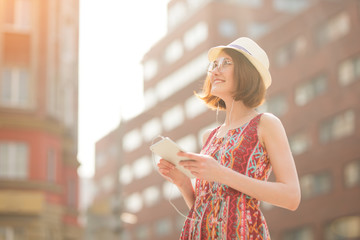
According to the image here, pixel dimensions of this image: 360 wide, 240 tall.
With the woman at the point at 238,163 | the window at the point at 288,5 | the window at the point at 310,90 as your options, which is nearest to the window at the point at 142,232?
the window at the point at 288,5

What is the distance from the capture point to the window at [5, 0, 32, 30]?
2557cm

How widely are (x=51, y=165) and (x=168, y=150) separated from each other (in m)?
24.3

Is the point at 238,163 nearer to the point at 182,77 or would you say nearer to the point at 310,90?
the point at 310,90

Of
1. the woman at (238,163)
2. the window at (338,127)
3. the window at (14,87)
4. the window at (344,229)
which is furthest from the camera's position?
the window at (338,127)

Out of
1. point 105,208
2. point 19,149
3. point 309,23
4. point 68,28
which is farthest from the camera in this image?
point 309,23

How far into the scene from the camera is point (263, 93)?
349 cm

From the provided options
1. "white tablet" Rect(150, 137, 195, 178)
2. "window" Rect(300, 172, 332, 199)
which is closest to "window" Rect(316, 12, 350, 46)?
"window" Rect(300, 172, 332, 199)

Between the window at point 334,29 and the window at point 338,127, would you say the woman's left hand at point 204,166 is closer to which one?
the window at point 338,127

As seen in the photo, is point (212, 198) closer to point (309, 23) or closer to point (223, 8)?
point (309, 23)

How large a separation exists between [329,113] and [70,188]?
22.3 meters

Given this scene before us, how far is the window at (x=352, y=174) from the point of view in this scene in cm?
4276

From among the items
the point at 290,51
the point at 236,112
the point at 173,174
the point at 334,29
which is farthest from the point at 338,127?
the point at 173,174

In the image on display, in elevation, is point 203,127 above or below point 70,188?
above

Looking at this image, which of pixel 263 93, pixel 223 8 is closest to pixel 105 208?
pixel 223 8
